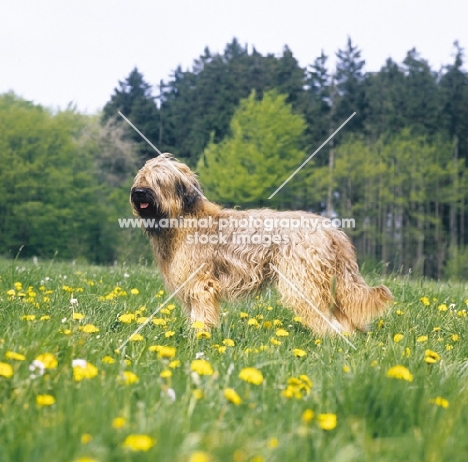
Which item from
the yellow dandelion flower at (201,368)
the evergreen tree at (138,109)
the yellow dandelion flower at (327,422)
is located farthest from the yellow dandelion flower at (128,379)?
the evergreen tree at (138,109)

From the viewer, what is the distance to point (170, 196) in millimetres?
5246

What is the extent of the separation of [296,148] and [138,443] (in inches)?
1217

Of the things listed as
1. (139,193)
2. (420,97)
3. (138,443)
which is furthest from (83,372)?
(420,97)

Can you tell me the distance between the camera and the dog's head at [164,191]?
512 cm

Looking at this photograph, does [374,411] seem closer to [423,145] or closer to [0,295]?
[0,295]

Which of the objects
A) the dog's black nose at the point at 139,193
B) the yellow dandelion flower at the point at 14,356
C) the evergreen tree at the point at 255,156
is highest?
the evergreen tree at the point at 255,156

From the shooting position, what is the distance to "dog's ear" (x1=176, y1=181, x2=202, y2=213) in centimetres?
535

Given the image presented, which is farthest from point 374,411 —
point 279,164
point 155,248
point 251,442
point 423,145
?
point 423,145

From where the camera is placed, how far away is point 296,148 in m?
31.7

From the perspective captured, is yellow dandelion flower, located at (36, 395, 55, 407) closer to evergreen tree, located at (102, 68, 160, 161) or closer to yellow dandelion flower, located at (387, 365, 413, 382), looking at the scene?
yellow dandelion flower, located at (387, 365, 413, 382)

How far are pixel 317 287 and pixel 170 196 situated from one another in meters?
1.61

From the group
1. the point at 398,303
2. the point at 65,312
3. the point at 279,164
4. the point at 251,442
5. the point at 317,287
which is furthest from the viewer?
the point at 279,164

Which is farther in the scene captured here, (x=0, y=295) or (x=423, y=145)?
(x=423, y=145)

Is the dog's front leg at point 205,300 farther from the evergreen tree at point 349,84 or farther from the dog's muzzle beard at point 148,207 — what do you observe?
the evergreen tree at point 349,84
